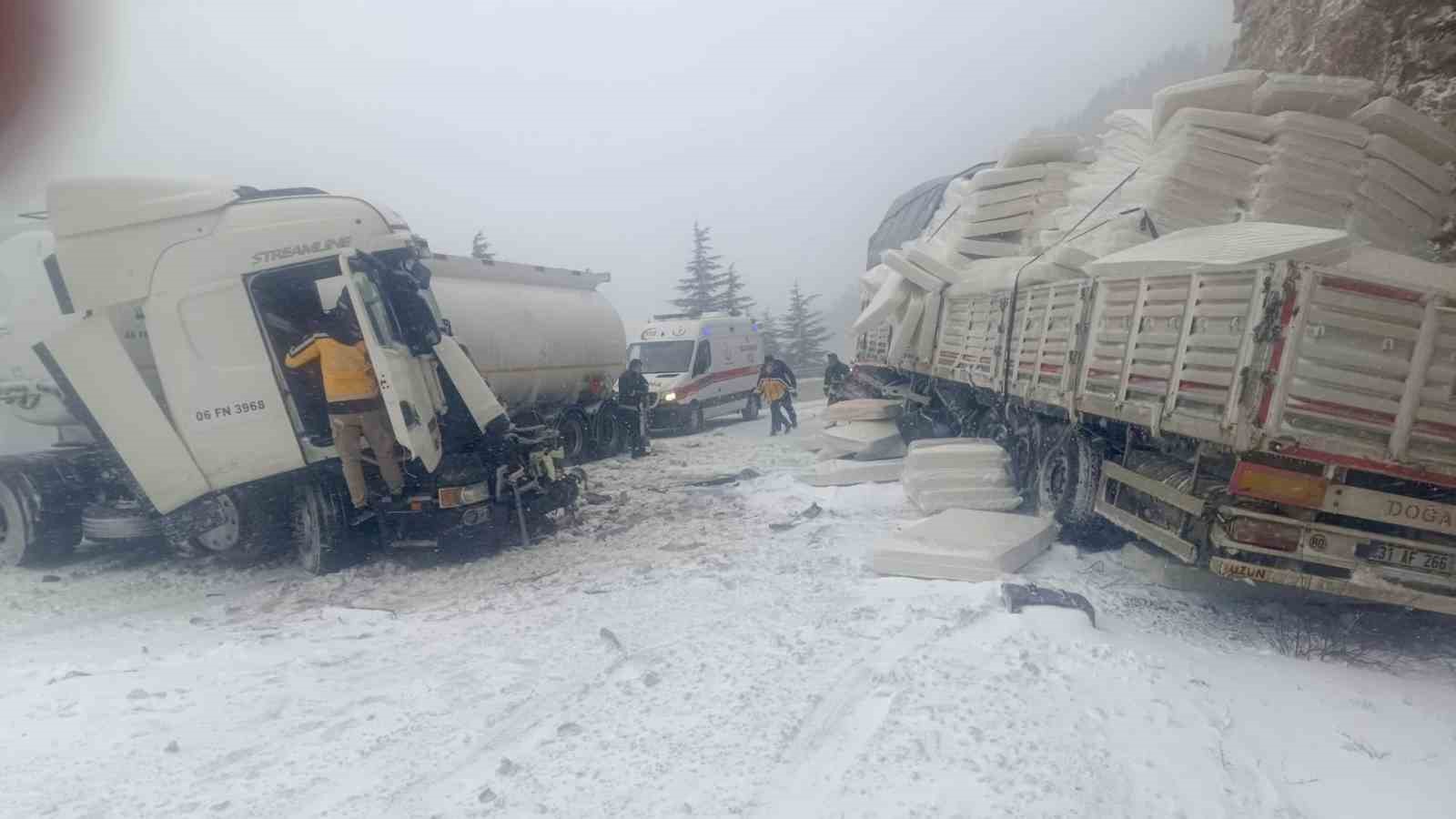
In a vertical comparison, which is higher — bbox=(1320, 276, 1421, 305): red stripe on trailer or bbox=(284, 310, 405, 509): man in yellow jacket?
bbox=(1320, 276, 1421, 305): red stripe on trailer

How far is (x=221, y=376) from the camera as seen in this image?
6445 mm

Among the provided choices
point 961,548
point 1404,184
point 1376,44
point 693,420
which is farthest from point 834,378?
point 961,548

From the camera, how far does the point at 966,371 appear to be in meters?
10.2

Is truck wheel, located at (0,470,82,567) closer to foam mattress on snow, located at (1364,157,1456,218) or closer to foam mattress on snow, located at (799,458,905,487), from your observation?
foam mattress on snow, located at (799,458,905,487)

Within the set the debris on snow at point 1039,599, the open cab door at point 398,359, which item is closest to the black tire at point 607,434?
the open cab door at point 398,359

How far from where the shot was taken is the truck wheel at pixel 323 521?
22.2 feet

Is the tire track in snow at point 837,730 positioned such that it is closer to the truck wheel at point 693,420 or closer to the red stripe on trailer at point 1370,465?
the red stripe on trailer at point 1370,465

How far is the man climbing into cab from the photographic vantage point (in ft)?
20.9

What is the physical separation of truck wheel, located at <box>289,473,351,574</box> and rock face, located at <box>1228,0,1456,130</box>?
10738 mm

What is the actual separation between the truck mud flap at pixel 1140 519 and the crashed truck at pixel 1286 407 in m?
0.02

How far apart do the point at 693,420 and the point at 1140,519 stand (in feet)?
43.9

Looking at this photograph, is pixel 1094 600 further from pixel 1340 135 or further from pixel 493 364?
pixel 493 364

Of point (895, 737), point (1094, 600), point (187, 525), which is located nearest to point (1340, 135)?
point (1094, 600)

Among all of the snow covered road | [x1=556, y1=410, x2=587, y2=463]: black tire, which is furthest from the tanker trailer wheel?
the snow covered road
